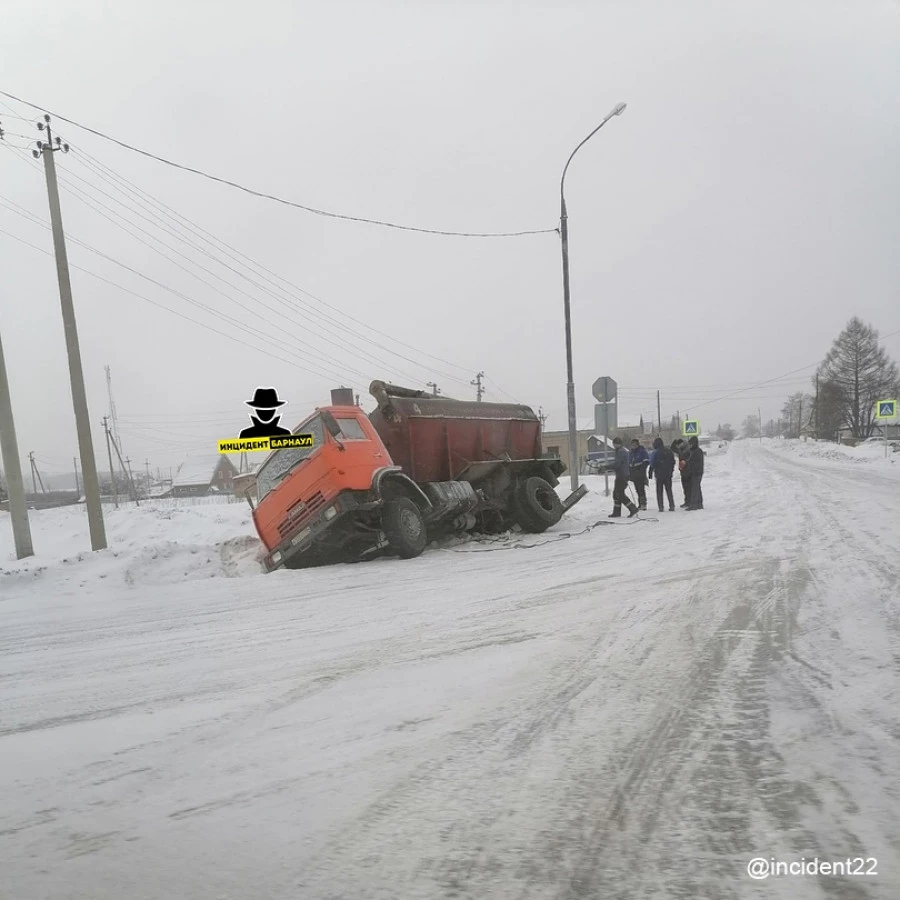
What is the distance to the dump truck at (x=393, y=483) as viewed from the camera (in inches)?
326

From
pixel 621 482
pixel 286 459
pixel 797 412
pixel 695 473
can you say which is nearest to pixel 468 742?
pixel 286 459

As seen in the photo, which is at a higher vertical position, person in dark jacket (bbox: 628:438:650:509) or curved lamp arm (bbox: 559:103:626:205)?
curved lamp arm (bbox: 559:103:626:205)

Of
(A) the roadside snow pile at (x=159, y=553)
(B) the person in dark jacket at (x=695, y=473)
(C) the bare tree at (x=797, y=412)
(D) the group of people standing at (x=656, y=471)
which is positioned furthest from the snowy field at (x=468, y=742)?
(C) the bare tree at (x=797, y=412)

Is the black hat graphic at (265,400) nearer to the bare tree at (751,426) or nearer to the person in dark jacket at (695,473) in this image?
the person in dark jacket at (695,473)

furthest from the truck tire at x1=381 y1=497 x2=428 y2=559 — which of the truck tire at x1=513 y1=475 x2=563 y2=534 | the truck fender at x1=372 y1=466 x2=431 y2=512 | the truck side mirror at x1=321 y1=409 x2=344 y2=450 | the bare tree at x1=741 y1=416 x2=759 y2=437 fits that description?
the bare tree at x1=741 y1=416 x2=759 y2=437

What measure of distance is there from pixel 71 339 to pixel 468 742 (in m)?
12.6

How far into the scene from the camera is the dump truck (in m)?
8.28

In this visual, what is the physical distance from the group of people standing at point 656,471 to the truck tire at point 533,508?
1.72 m

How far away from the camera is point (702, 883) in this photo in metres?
1.81

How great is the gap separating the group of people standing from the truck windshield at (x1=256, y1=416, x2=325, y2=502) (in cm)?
686

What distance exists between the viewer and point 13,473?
1152 cm

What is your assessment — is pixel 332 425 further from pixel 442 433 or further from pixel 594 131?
pixel 594 131

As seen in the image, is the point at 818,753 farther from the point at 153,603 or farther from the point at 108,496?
the point at 108,496

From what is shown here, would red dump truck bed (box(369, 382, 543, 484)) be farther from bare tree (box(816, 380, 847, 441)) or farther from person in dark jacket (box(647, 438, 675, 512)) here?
bare tree (box(816, 380, 847, 441))
